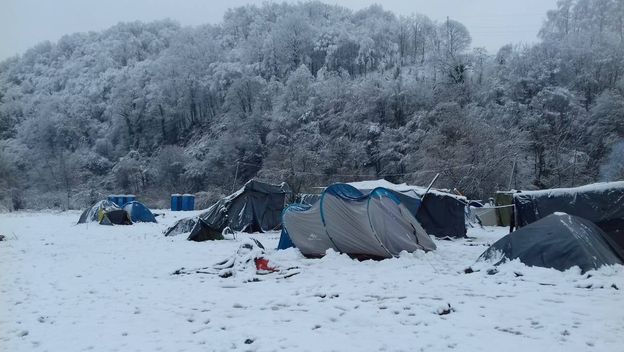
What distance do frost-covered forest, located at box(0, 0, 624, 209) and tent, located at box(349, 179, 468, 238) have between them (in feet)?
41.1

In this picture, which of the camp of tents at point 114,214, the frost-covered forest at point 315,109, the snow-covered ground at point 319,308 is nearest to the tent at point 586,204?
the snow-covered ground at point 319,308

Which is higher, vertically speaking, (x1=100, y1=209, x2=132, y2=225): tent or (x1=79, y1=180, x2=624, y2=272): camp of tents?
(x1=79, y1=180, x2=624, y2=272): camp of tents

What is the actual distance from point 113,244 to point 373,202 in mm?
8597

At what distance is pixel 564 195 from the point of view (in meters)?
11.1

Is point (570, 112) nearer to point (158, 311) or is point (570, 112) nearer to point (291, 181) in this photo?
point (291, 181)

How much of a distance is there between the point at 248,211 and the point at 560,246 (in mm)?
11656

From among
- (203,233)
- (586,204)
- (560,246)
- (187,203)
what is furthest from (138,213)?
(560,246)

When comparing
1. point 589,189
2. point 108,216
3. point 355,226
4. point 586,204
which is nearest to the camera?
point 355,226

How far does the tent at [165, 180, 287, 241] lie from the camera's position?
16.3 meters

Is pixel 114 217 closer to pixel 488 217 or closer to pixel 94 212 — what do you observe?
pixel 94 212

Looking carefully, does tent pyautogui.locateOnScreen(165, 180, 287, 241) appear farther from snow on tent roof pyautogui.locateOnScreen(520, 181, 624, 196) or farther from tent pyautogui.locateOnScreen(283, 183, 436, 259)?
snow on tent roof pyautogui.locateOnScreen(520, 181, 624, 196)

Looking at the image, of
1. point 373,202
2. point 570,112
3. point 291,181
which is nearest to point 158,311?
point 373,202

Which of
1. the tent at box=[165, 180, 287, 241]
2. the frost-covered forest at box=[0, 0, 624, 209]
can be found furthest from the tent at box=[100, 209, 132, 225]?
the frost-covered forest at box=[0, 0, 624, 209]

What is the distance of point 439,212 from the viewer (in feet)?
50.4
